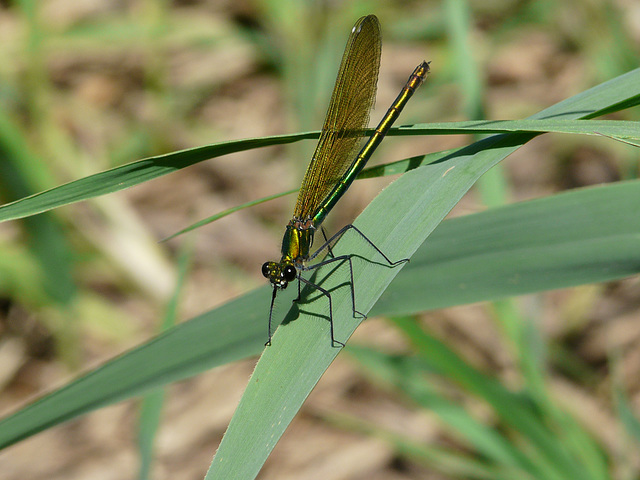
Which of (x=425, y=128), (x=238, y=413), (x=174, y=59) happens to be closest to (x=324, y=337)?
(x=238, y=413)

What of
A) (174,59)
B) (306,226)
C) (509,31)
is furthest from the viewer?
(174,59)

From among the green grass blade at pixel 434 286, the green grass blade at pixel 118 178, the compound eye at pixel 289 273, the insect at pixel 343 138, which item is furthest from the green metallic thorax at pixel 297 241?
the green grass blade at pixel 118 178

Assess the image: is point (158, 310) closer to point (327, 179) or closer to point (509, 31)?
point (327, 179)

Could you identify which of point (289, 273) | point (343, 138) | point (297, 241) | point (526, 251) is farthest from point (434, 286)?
point (343, 138)

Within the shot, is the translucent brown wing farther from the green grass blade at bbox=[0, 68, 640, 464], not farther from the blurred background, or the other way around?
the green grass blade at bbox=[0, 68, 640, 464]

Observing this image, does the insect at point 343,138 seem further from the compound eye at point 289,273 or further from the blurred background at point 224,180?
the blurred background at point 224,180

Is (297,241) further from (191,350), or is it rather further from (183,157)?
(183,157)
